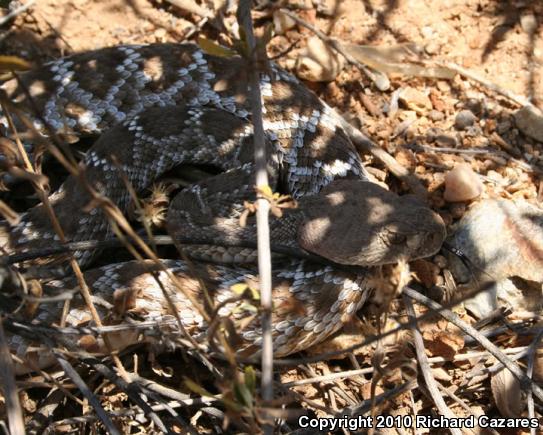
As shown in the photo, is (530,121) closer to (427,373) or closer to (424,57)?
(424,57)

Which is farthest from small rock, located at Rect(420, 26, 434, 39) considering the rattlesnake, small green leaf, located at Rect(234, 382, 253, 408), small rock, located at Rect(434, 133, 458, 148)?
small green leaf, located at Rect(234, 382, 253, 408)

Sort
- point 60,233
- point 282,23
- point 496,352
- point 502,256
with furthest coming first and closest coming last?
point 282,23, point 502,256, point 496,352, point 60,233

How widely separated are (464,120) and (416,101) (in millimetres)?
370

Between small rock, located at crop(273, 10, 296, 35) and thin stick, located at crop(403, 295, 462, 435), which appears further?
small rock, located at crop(273, 10, 296, 35)

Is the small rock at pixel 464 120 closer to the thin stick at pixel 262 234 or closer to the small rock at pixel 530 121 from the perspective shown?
the small rock at pixel 530 121

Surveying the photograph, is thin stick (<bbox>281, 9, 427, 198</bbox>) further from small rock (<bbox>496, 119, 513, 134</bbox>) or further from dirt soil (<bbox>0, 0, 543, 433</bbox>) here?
Answer: small rock (<bbox>496, 119, 513, 134</bbox>)

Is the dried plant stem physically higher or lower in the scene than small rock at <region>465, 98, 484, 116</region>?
lower

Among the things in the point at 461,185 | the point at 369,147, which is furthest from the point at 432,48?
the point at 461,185

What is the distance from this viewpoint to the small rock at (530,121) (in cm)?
449

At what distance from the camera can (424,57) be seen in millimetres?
4957

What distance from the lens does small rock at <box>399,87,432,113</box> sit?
15.7 ft

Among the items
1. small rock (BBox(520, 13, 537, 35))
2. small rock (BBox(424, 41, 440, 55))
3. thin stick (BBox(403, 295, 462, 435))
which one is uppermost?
small rock (BBox(520, 13, 537, 35))

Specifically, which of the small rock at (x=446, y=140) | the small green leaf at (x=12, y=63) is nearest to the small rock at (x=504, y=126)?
the small rock at (x=446, y=140)

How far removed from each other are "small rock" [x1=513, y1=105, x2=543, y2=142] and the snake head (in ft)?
Result: 4.23
